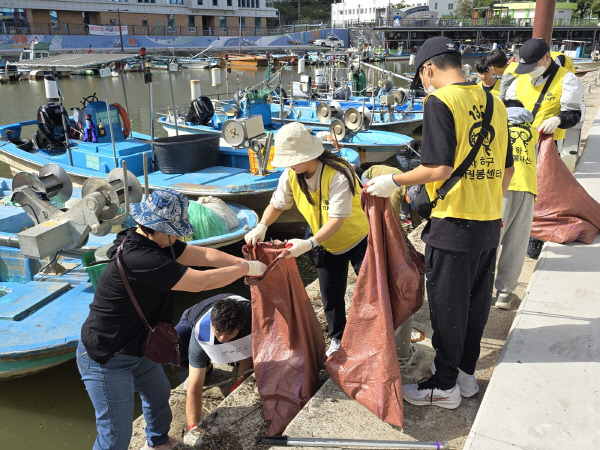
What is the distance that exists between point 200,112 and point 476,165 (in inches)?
433

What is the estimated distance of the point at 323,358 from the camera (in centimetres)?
337

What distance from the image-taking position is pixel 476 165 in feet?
8.18

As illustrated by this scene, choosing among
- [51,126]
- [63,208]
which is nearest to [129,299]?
[63,208]

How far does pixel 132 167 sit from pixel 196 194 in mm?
1565

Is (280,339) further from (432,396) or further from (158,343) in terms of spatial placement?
(432,396)

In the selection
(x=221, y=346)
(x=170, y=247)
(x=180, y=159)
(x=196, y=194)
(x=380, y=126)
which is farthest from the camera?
(x=380, y=126)

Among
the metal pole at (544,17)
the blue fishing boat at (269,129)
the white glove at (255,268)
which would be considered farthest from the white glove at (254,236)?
the blue fishing boat at (269,129)

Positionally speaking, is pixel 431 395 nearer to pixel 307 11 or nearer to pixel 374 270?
pixel 374 270

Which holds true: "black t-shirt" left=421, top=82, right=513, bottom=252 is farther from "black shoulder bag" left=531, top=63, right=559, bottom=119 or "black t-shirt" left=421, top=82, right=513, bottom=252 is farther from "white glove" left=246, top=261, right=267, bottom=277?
"black shoulder bag" left=531, top=63, right=559, bottom=119

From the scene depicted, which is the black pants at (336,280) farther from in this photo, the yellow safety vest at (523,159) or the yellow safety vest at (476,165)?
the yellow safety vest at (523,159)

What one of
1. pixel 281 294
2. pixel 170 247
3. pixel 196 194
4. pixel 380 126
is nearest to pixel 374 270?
pixel 281 294

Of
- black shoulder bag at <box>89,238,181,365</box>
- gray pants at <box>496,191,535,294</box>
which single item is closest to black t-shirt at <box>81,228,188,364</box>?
black shoulder bag at <box>89,238,181,365</box>

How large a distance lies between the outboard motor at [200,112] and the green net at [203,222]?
693cm

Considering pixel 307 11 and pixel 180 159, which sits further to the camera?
pixel 307 11
